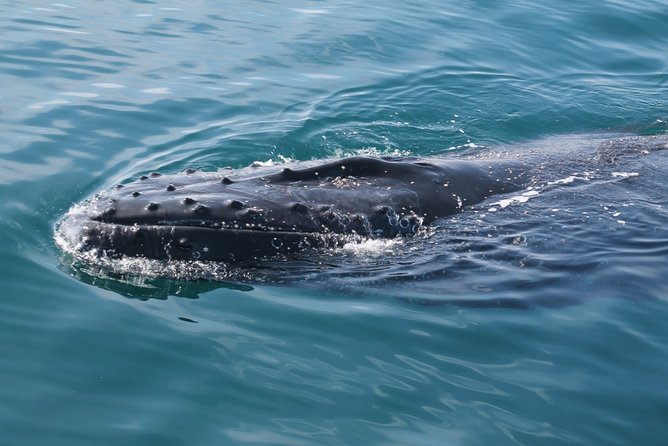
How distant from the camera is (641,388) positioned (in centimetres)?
773

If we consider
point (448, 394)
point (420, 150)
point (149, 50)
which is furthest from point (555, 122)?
point (448, 394)

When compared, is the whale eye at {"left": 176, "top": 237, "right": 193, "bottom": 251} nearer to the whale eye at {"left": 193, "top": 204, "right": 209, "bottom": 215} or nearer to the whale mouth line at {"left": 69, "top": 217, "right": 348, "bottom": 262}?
the whale mouth line at {"left": 69, "top": 217, "right": 348, "bottom": 262}

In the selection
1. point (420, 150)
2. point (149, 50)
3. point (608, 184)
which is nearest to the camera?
point (608, 184)

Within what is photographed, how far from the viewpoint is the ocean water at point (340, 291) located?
23.5 feet

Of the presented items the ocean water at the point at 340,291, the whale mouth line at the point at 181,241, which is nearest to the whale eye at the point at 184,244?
the whale mouth line at the point at 181,241

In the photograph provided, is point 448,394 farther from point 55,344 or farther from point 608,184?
point 608,184

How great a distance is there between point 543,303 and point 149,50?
1123 cm

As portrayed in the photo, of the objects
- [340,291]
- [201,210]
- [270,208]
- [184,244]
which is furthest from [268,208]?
[340,291]

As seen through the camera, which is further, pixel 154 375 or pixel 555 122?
pixel 555 122

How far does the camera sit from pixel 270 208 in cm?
901

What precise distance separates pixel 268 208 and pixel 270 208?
0.06 ft

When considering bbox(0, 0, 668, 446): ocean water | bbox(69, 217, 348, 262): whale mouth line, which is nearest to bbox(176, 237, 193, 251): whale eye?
bbox(69, 217, 348, 262): whale mouth line

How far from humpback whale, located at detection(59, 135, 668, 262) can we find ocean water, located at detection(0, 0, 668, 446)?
0.18 meters

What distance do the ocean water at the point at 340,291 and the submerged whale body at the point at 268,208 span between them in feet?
0.63
